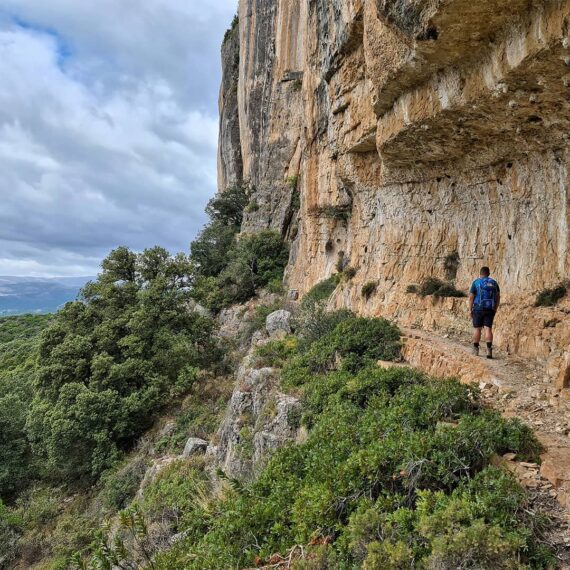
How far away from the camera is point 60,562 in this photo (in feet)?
28.3

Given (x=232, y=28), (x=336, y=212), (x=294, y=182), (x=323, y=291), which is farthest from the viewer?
(x=232, y=28)

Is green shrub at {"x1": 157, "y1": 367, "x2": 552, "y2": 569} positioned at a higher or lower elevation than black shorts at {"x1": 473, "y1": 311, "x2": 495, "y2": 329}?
lower

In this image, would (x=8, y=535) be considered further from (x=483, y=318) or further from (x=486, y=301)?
(x=486, y=301)

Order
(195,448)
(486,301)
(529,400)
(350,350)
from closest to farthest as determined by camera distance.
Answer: (529,400), (486,301), (350,350), (195,448)

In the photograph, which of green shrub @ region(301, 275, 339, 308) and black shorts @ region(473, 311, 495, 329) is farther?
green shrub @ region(301, 275, 339, 308)

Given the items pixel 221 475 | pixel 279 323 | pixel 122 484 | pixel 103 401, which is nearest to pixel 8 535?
pixel 122 484

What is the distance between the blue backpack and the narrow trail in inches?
35.1

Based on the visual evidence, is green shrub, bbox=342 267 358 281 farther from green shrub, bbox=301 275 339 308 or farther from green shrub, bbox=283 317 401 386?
green shrub, bbox=283 317 401 386

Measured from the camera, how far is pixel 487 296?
21.7 feet

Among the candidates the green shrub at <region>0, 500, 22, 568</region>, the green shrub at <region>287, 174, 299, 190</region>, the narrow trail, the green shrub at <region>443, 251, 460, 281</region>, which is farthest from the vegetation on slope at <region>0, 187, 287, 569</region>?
the green shrub at <region>287, 174, 299, 190</region>

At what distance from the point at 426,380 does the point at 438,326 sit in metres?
4.38

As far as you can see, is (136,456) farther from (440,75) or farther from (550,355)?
(440,75)

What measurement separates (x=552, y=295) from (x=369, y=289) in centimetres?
654

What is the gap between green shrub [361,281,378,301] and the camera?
13069mm
